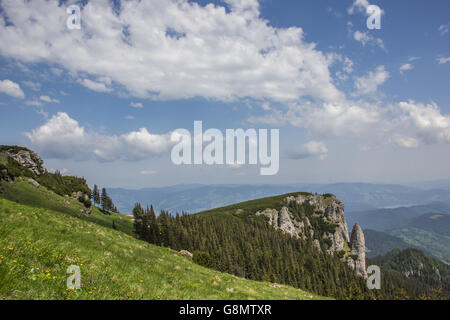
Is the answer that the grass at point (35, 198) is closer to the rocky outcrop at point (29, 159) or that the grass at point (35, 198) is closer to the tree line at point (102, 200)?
the tree line at point (102, 200)

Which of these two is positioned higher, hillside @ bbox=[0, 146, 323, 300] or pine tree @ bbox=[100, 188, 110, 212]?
hillside @ bbox=[0, 146, 323, 300]

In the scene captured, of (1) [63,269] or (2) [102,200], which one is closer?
(1) [63,269]

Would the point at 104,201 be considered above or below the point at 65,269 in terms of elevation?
below

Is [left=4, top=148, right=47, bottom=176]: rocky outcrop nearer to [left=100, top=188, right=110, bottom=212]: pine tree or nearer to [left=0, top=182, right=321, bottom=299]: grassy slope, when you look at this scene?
[left=100, top=188, right=110, bottom=212]: pine tree

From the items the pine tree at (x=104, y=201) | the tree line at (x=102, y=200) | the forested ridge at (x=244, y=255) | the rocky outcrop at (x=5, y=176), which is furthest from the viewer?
the tree line at (x=102, y=200)

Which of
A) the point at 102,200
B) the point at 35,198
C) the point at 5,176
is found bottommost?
the point at 102,200

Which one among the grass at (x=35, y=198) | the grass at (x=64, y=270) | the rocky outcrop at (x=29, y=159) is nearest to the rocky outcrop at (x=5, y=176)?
the grass at (x=35, y=198)

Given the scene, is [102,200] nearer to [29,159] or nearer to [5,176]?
[29,159]

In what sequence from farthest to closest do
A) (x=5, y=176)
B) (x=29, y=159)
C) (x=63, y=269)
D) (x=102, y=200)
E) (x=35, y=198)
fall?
(x=102, y=200)
(x=29, y=159)
(x=5, y=176)
(x=35, y=198)
(x=63, y=269)

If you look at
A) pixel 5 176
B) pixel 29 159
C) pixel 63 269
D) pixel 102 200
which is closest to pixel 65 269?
pixel 63 269

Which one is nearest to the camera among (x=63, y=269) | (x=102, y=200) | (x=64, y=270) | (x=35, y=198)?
(x=64, y=270)

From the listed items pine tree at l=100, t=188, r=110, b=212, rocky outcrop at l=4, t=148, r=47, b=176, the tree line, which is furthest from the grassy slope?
rocky outcrop at l=4, t=148, r=47, b=176
